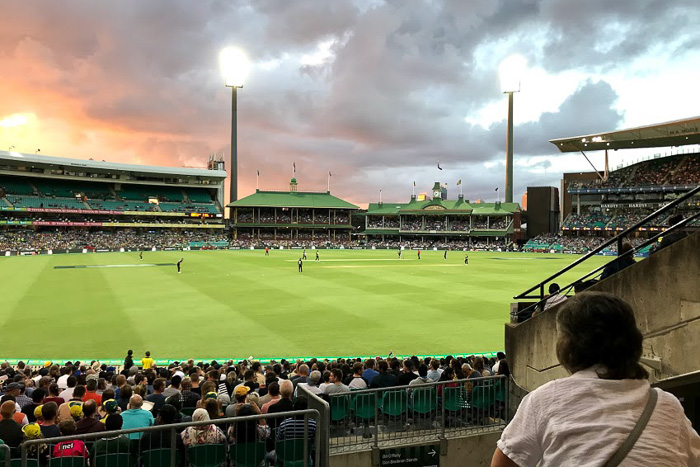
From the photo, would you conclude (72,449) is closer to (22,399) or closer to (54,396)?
(22,399)

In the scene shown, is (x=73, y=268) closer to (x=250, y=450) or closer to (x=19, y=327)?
(x=19, y=327)

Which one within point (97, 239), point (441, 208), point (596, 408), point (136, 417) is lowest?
point (136, 417)

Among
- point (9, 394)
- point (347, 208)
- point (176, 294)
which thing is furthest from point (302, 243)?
point (9, 394)

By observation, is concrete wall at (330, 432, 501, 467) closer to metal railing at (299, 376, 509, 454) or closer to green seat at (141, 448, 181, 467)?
metal railing at (299, 376, 509, 454)

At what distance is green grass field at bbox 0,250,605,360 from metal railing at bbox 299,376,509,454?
823 centimetres

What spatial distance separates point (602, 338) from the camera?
82.8 inches

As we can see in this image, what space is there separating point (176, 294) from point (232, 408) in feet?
76.5

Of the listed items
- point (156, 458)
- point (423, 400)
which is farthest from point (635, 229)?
point (156, 458)

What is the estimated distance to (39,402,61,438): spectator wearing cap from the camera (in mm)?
6547

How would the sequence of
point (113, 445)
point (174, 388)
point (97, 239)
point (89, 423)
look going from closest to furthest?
1. point (113, 445)
2. point (89, 423)
3. point (174, 388)
4. point (97, 239)

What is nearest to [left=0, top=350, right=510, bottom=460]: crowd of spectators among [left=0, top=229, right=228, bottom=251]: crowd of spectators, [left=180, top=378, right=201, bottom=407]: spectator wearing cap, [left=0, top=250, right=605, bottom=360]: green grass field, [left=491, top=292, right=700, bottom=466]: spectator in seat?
[left=180, top=378, right=201, bottom=407]: spectator wearing cap

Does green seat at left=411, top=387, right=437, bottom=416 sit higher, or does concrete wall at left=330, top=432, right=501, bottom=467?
green seat at left=411, top=387, right=437, bottom=416

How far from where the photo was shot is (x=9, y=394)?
812 cm

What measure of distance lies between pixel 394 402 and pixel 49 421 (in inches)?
201
